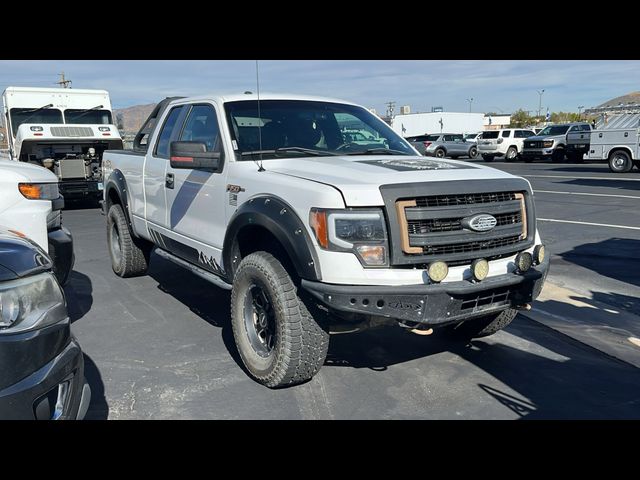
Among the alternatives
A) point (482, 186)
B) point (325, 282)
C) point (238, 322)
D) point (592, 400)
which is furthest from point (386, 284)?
point (592, 400)

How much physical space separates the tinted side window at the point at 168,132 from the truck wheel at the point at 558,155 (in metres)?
26.7

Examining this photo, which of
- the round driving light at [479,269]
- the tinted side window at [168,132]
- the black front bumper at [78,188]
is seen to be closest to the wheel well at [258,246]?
the round driving light at [479,269]

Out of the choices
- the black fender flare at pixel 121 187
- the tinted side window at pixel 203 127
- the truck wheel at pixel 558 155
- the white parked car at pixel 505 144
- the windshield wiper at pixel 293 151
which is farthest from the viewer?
the white parked car at pixel 505 144

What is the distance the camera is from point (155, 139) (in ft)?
18.8

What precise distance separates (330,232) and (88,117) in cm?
1350

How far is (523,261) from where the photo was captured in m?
3.63

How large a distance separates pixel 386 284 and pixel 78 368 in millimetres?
1654

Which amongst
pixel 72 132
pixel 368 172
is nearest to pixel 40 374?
pixel 368 172

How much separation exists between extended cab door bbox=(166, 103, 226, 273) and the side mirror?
4.1 inches

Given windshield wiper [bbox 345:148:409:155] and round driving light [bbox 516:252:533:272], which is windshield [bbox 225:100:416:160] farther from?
round driving light [bbox 516:252:533:272]

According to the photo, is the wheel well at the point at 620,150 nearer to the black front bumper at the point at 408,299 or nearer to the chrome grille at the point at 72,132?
the chrome grille at the point at 72,132

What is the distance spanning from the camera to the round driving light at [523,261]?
3627 millimetres

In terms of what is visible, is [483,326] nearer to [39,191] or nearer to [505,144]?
[39,191]

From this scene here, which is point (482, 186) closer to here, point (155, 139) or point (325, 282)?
point (325, 282)
